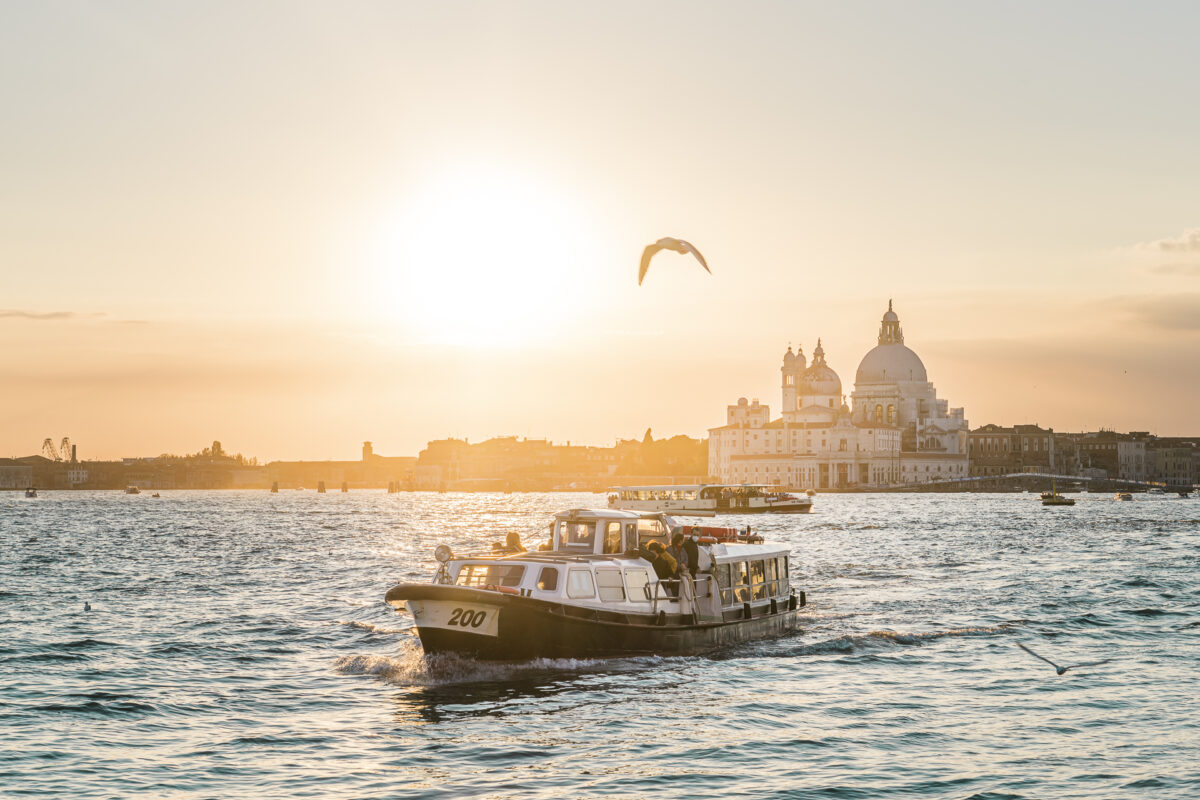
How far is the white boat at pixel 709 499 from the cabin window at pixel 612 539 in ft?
263

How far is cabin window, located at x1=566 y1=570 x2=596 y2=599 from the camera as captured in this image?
22.8m

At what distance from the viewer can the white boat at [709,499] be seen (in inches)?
4348

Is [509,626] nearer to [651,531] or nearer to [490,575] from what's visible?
[490,575]

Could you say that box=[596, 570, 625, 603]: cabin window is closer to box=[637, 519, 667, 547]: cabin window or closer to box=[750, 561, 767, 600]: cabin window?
box=[637, 519, 667, 547]: cabin window

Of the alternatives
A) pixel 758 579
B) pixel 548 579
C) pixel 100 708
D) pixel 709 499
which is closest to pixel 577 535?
pixel 548 579

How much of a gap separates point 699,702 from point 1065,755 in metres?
5.54

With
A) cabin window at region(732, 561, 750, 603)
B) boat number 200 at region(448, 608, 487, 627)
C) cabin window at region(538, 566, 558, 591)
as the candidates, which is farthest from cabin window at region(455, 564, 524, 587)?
cabin window at region(732, 561, 750, 603)

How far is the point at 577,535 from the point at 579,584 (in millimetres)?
2345

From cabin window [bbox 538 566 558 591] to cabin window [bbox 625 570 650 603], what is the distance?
1.65 meters

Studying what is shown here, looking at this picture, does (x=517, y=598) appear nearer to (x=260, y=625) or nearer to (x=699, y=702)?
(x=699, y=702)

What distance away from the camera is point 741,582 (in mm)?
27438

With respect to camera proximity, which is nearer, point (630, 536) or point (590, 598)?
→ point (590, 598)

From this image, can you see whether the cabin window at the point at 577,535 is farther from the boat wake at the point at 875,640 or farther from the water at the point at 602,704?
the boat wake at the point at 875,640

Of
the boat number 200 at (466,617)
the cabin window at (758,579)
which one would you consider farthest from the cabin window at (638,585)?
the cabin window at (758,579)
